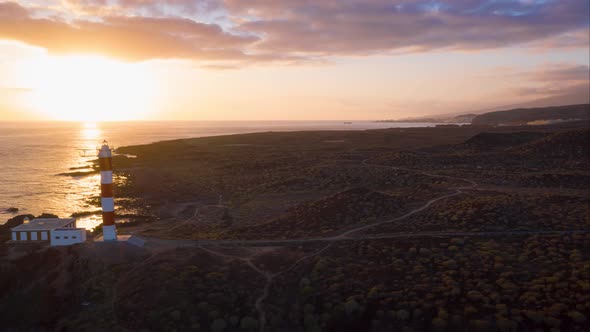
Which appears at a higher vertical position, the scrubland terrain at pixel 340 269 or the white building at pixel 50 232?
the white building at pixel 50 232

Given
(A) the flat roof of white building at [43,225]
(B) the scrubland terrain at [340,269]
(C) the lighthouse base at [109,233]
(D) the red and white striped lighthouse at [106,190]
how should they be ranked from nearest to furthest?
(B) the scrubland terrain at [340,269]
(D) the red and white striped lighthouse at [106,190]
(C) the lighthouse base at [109,233]
(A) the flat roof of white building at [43,225]

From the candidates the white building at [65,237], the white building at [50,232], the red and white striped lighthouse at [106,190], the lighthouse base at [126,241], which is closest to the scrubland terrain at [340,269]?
the lighthouse base at [126,241]

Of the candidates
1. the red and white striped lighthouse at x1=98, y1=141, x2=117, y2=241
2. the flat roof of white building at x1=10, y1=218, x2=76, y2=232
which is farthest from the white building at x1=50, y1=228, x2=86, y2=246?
the red and white striped lighthouse at x1=98, y1=141, x2=117, y2=241

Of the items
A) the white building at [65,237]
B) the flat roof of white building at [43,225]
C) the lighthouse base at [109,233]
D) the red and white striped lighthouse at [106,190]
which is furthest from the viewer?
the flat roof of white building at [43,225]

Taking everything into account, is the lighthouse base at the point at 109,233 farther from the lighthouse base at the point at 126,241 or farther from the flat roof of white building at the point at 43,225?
the flat roof of white building at the point at 43,225

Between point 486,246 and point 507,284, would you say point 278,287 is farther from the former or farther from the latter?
point 486,246

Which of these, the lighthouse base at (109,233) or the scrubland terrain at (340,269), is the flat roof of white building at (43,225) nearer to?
the scrubland terrain at (340,269)

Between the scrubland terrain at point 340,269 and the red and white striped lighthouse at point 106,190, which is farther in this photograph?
the red and white striped lighthouse at point 106,190

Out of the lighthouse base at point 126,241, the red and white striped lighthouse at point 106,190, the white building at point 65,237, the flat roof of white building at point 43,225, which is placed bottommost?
the lighthouse base at point 126,241

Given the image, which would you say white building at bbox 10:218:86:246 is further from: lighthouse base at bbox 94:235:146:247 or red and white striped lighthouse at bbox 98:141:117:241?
red and white striped lighthouse at bbox 98:141:117:241
